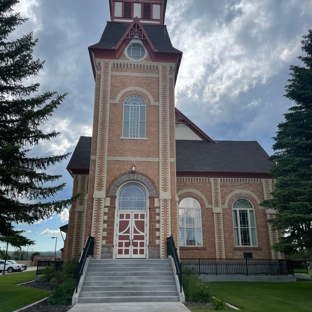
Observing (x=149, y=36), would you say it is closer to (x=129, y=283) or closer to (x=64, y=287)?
(x=129, y=283)

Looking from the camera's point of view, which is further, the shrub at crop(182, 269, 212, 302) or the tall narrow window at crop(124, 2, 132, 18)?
the tall narrow window at crop(124, 2, 132, 18)

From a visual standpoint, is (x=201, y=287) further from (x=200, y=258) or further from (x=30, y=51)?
(x=30, y=51)

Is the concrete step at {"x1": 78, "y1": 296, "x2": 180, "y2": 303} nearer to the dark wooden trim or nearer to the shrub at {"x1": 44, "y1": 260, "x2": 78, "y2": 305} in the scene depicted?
the shrub at {"x1": 44, "y1": 260, "x2": 78, "y2": 305}

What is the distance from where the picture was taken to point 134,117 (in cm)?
1802

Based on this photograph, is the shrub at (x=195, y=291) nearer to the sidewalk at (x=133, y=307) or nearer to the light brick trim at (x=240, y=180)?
the sidewalk at (x=133, y=307)

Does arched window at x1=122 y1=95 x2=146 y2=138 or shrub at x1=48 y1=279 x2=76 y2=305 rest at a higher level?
arched window at x1=122 y1=95 x2=146 y2=138

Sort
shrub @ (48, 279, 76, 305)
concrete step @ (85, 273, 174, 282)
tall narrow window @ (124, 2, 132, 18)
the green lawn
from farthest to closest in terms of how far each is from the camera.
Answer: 1. tall narrow window @ (124, 2, 132, 18)
2. concrete step @ (85, 273, 174, 282)
3. shrub @ (48, 279, 76, 305)
4. the green lawn

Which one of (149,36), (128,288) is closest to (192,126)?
(149,36)

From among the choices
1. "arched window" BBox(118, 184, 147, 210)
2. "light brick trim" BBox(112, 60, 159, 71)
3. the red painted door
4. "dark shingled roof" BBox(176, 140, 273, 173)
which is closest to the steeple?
"light brick trim" BBox(112, 60, 159, 71)

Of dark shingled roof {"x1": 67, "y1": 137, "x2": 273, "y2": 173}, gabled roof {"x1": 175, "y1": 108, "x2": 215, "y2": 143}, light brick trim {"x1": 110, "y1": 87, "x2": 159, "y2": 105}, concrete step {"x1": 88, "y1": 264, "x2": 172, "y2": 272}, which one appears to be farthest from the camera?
gabled roof {"x1": 175, "y1": 108, "x2": 215, "y2": 143}

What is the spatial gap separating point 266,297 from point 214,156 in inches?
470

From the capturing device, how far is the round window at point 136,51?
19.2 m

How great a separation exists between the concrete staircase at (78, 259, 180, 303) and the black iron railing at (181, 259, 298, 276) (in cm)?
460

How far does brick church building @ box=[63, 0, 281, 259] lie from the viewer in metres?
15.9
